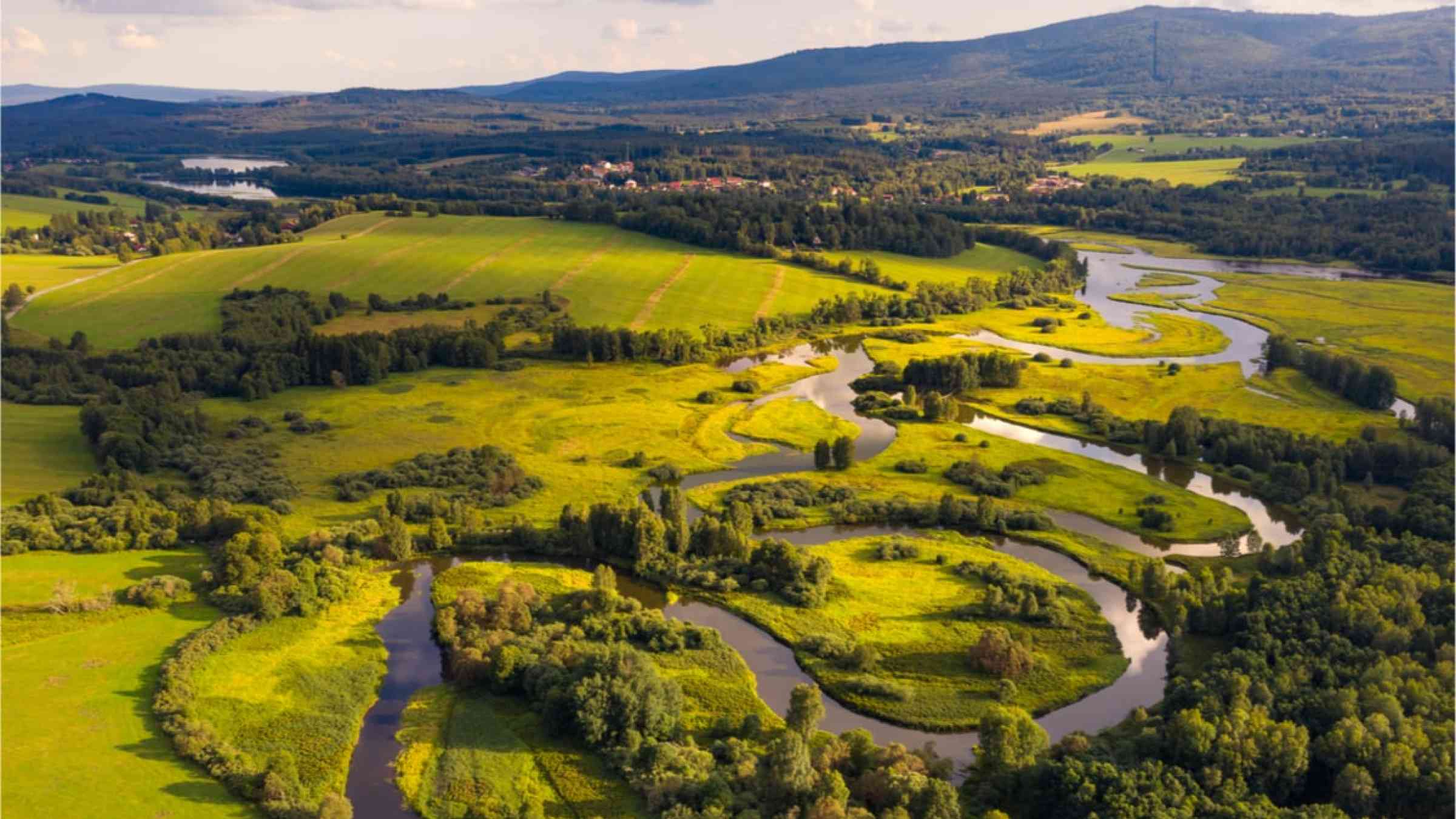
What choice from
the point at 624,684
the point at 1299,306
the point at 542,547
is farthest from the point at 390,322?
the point at 1299,306

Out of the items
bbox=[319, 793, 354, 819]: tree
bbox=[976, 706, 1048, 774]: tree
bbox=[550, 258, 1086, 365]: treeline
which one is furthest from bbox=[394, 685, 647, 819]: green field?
bbox=[550, 258, 1086, 365]: treeline

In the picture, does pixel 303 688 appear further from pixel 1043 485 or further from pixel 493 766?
pixel 1043 485

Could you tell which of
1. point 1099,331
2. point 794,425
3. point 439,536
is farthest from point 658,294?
point 439,536

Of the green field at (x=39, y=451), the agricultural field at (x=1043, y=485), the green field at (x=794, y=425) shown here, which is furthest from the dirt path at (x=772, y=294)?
the green field at (x=39, y=451)

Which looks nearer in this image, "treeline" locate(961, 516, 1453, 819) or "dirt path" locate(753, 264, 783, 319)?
"treeline" locate(961, 516, 1453, 819)

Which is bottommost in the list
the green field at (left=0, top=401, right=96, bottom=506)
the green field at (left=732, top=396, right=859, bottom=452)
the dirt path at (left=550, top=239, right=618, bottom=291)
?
the green field at (left=732, top=396, right=859, bottom=452)

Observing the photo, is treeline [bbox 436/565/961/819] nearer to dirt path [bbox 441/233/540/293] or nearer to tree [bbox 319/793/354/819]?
tree [bbox 319/793/354/819]

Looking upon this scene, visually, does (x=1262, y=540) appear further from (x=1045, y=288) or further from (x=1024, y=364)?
(x=1045, y=288)
